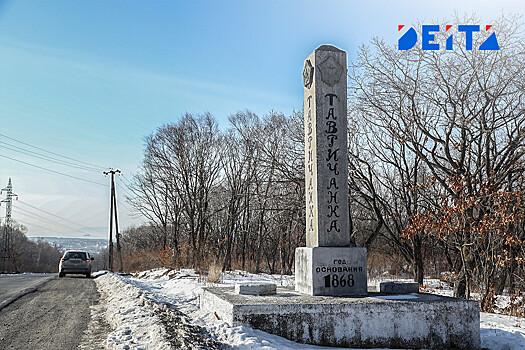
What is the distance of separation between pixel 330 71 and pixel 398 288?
4232 mm

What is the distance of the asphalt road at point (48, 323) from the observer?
255 inches

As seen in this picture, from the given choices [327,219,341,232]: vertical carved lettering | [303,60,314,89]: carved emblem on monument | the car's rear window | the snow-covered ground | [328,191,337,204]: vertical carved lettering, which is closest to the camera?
the snow-covered ground

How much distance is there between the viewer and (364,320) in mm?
6258

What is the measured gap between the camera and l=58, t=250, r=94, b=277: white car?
22.7 metres

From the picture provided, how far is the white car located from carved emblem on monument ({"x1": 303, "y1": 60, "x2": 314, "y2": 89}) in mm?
18875

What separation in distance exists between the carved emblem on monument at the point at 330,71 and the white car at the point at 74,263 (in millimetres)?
19336

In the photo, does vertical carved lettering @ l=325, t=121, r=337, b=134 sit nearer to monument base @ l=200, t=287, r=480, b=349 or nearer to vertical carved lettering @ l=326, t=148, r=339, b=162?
vertical carved lettering @ l=326, t=148, r=339, b=162

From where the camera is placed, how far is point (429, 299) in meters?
6.86

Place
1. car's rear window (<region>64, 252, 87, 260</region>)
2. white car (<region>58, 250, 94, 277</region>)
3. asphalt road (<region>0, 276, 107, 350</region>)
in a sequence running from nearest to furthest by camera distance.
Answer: asphalt road (<region>0, 276, 107, 350</region>)
white car (<region>58, 250, 94, 277</region>)
car's rear window (<region>64, 252, 87, 260</region>)

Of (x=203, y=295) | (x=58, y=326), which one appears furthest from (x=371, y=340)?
(x=58, y=326)

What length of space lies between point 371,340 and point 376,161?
11.3 meters

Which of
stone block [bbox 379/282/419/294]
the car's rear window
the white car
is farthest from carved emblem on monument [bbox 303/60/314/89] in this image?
the car's rear window

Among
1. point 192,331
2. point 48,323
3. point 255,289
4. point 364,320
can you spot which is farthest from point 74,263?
point 364,320

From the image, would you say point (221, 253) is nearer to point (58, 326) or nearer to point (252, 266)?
point (252, 266)
